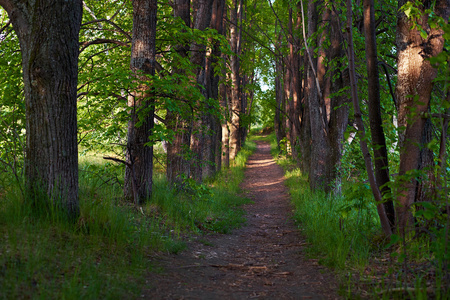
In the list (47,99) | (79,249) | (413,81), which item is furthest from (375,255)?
(47,99)

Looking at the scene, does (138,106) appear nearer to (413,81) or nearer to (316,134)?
(413,81)

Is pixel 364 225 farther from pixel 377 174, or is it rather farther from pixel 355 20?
pixel 355 20

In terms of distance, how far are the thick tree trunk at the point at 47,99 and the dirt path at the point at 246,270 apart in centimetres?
164

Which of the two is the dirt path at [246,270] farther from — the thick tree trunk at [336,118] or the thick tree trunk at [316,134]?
the thick tree trunk at [316,134]

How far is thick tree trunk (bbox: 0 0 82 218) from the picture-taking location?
168 inches

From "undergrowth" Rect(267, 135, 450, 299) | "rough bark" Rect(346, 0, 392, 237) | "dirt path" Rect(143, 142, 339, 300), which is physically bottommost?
"dirt path" Rect(143, 142, 339, 300)

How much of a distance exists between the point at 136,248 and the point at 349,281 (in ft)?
8.34

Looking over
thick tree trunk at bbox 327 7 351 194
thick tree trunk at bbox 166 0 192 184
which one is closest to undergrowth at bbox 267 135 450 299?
thick tree trunk at bbox 327 7 351 194

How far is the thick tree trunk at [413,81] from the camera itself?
446 centimetres

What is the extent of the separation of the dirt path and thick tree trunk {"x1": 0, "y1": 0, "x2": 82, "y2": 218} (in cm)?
164

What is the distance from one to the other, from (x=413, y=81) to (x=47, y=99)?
15.4ft

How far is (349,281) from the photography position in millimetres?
3602

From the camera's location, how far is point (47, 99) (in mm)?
4285

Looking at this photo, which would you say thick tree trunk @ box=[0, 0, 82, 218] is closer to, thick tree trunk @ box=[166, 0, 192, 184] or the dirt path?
the dirt path
